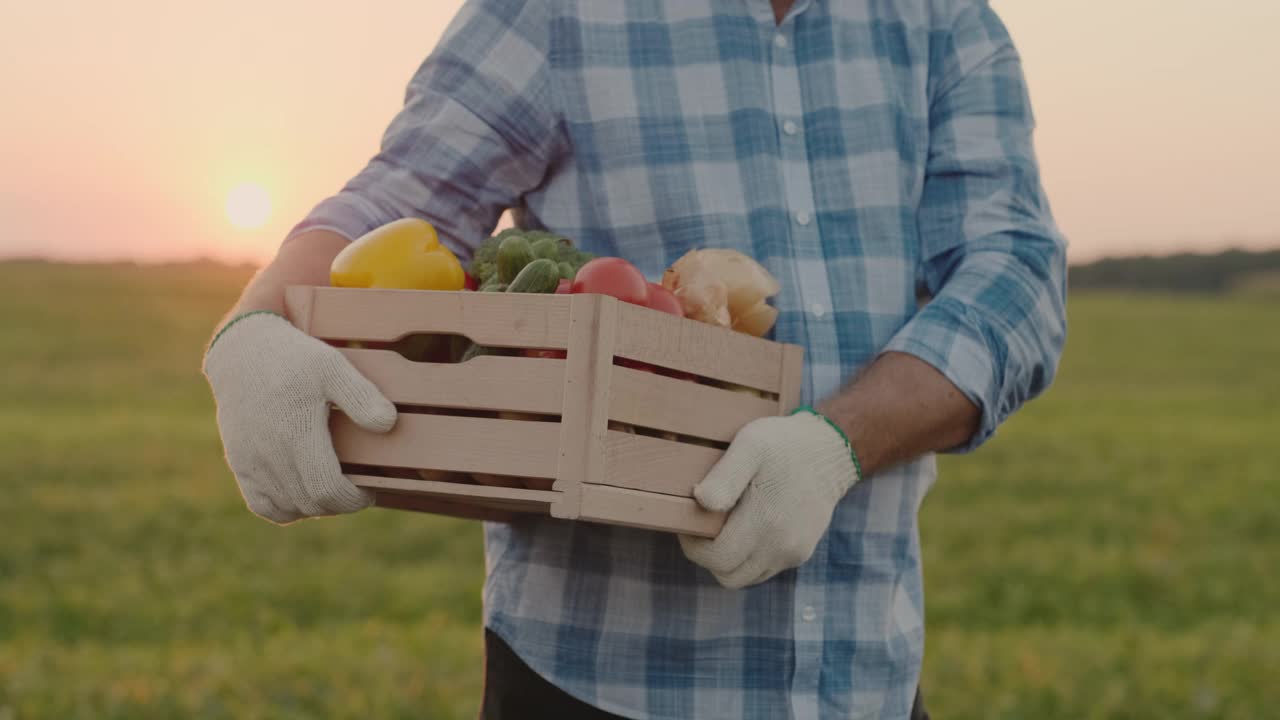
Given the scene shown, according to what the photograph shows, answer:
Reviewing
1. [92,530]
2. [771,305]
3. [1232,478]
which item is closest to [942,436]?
[771,305]

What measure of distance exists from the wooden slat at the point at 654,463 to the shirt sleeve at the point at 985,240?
0.50 m

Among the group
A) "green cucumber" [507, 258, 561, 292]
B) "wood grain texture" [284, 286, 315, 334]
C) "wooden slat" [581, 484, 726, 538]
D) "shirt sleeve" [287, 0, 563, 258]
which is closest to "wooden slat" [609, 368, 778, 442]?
"wooden slat" [581, 484, 726, 538]

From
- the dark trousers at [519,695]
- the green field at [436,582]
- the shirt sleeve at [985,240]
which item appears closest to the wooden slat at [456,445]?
the dark trousers at [519,695]

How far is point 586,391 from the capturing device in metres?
1.71

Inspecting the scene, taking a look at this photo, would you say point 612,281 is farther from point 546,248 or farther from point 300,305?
point 300,305

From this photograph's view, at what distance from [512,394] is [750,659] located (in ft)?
2.42

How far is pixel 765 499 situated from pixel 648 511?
0.19 meters

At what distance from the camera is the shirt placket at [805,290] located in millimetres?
2164

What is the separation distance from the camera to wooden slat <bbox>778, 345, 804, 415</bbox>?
2.02 m

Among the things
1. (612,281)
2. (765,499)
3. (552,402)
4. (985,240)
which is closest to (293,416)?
(552,402)

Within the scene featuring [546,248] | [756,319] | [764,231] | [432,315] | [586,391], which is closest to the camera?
[586,391]

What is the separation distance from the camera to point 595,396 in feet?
5.58

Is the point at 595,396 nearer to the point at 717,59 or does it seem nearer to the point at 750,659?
the point at 750,659

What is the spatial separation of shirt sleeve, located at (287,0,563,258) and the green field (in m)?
4.02
